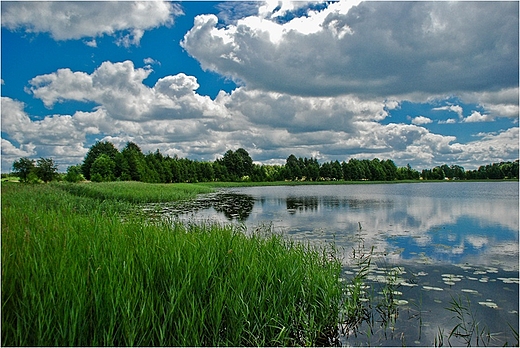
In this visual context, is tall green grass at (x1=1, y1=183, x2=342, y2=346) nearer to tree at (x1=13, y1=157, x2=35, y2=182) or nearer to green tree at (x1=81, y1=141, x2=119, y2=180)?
tree at (x1=13, y1=157, x2=35, y2=182)

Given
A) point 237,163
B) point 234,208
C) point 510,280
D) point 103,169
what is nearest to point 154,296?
point 510,280

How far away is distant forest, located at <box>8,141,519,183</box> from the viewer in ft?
176

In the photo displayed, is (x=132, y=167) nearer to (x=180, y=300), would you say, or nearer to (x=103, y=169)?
(x=103, y=169)

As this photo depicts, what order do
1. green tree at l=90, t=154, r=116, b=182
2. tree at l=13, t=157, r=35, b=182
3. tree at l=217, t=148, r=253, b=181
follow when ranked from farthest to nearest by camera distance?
1. tree at l=217, t=148, r=253, b=181
2. green tree at l=90, t=154, r=116, b=182
3. tree at l=13, t=157, r=35, b=182

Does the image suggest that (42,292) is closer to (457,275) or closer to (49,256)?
(49,256)

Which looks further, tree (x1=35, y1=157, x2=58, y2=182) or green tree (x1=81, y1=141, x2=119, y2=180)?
green tree (x1=81, y1=141, x2=119, y2=180)

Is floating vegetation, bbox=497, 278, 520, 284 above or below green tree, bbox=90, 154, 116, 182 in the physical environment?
below

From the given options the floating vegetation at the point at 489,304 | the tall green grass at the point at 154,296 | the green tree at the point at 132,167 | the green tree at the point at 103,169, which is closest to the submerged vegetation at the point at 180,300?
the tall green grass at the point at 154,296

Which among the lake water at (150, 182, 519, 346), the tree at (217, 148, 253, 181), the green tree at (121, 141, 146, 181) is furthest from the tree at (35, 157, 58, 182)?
the tree at (217, 148, 253, 181)

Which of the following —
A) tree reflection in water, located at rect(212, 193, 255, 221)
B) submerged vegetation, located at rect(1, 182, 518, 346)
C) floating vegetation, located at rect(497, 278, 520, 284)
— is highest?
submerged vegetation, located at rect(1, 182, 518, 346)

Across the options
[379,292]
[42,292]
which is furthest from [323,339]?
[42,292]

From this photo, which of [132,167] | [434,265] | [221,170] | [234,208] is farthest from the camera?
[221,170]

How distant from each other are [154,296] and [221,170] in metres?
78.6

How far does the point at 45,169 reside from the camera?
40781 millimetres
